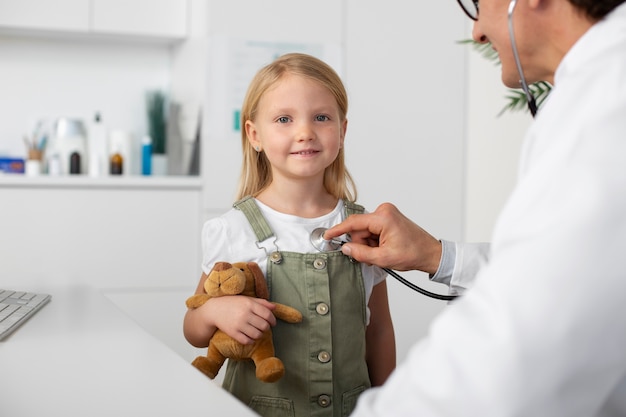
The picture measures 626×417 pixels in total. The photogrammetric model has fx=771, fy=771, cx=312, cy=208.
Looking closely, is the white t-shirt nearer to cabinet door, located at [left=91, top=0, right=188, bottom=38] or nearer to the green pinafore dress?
the green pinafore dress

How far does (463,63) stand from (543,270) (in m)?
3.00

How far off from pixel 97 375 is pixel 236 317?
1.56ft

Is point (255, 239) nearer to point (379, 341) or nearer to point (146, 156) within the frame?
point (379, 341)

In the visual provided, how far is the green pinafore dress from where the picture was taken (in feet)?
4.41

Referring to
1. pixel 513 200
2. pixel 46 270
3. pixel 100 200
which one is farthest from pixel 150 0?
pixel 513 200

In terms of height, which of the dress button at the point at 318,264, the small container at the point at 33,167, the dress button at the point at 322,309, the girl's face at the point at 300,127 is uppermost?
the girl's face at the point at 300,127

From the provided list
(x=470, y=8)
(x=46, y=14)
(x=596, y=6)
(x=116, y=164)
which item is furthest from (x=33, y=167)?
(x=596, y=6)

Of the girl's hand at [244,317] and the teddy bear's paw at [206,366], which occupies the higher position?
the girl's hand at [244,317]

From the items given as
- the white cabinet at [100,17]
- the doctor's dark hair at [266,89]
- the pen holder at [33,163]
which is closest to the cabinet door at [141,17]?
the white cabinet at [100,17]

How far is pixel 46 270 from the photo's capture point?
9.59 ft

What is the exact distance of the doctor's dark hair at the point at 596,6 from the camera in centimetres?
70

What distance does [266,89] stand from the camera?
60.4 inches

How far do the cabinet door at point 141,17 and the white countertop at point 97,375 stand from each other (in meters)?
2.29

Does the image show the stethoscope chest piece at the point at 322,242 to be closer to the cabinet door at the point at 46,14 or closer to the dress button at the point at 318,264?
the dress button at the point at 318,264
